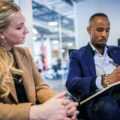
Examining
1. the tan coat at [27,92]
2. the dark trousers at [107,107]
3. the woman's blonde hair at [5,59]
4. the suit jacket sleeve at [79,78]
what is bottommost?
the dark trousers at [107,107]

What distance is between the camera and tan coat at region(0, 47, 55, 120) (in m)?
0.96

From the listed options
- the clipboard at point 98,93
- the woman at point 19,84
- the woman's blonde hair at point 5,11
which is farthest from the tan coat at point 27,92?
the clipboard at point 98,93

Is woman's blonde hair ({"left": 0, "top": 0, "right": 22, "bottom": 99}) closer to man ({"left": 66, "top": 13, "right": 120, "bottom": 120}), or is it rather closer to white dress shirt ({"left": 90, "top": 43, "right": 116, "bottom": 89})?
man ({"left": 66, "top": 13, "right": 120, "bottom": 120})

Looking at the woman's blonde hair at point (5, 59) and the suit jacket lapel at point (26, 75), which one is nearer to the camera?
the woman's blonde hair at point (5, 59)

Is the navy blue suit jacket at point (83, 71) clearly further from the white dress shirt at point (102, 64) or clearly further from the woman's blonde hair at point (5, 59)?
the woman's blonde hair at point (5, 59)

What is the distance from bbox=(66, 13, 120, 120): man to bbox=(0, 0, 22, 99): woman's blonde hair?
1.87 feet

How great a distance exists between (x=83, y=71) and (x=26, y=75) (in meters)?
0.74

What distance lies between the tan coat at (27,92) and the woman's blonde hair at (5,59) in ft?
0.12

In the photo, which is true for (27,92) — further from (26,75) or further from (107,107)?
(107,107)

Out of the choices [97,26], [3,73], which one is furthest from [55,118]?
[97,26]

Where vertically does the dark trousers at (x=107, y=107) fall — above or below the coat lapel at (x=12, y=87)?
below

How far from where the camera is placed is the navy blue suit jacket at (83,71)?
1.67 meters

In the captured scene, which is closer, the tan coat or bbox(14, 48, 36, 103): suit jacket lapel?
the tan coat

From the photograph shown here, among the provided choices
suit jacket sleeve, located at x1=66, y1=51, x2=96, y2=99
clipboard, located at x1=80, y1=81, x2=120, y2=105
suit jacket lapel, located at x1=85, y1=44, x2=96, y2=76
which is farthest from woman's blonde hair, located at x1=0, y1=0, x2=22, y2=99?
suit jacket lapel, located at x1=85, y1=44, x2=96, y2=76
